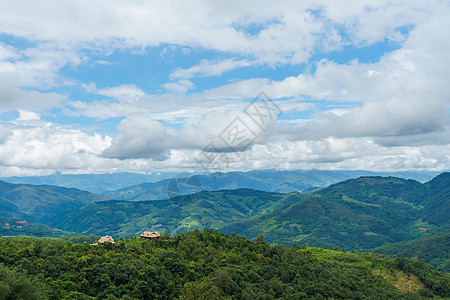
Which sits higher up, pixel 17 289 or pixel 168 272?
pixel 17 289

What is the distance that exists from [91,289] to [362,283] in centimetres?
11175

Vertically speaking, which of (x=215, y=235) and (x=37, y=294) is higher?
(x=37, y=294)

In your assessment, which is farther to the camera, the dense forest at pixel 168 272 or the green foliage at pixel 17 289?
the dense forest at pixel 168 272

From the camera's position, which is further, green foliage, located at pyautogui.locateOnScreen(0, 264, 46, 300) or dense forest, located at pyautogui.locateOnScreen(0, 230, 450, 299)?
dense forest, located at pyautogui.locateOnScreen(0, 230, 450, 299)

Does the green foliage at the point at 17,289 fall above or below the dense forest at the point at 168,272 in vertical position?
above

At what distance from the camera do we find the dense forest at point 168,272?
220 ft

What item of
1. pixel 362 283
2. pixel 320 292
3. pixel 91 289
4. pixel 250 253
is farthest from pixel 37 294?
pixel 362 283

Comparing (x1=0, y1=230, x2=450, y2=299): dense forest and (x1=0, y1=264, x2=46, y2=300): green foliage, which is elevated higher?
(x1=0, y1=264, x2=46, y2=300): green foliage

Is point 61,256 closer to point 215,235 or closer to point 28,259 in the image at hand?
point 28,259

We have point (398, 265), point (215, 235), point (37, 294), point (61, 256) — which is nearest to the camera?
point (37, 294)

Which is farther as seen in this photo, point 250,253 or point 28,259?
point 250,253

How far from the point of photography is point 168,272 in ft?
277

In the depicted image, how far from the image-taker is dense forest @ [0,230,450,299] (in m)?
67.1

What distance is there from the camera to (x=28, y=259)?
252ft
